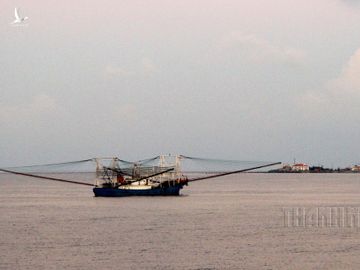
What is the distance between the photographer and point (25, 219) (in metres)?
75.4

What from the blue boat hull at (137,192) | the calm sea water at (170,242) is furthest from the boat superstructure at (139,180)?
the calm sea water at (170,242)

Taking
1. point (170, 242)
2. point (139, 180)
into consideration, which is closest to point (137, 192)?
point (139, 180)

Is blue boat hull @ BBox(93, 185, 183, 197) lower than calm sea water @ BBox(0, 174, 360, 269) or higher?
higher

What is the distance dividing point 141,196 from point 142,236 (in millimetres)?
56815

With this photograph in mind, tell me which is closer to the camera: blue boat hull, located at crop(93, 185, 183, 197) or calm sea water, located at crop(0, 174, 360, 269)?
calm sea water, located at crop(0, 174, 360, 269)

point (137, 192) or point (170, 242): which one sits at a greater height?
point (137, 192)

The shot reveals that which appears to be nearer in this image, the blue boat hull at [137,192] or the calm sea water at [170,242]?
the calm sea water at [170,242]

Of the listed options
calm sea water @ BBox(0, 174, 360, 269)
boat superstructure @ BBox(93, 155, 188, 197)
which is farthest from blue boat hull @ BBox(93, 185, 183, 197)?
calm sea water @ BBox(0, 174, 360, 269)

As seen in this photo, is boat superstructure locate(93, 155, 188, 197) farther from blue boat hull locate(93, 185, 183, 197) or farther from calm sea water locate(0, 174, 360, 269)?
calm sea water locate(0, 174, 360, 269)

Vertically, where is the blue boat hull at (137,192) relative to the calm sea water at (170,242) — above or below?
above

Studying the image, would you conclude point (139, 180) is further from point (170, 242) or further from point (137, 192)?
point (170, 242)

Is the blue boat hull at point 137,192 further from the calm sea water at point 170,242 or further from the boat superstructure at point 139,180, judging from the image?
the calm sea water at point 170,242

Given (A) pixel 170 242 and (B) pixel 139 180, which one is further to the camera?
(B) pixel 139 180

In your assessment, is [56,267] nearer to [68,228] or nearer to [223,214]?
[68,228]
